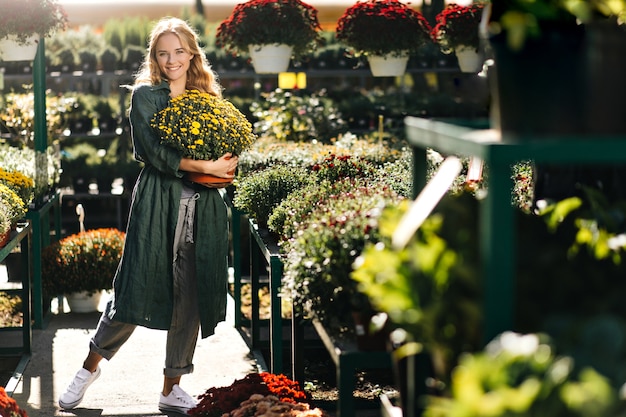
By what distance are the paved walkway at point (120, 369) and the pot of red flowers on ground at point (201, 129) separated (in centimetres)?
110

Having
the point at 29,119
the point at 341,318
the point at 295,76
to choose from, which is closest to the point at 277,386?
the point at 341,318

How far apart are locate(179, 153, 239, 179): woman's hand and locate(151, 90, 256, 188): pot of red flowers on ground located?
0.03 metres

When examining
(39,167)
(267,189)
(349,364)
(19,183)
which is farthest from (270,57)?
(349,364)

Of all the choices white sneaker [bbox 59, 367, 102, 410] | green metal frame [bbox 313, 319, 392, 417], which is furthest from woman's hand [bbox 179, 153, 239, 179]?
green metal frame [bbox 313, 319, 392, 417]

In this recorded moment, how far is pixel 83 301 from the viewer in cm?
677

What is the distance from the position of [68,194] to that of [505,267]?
8814 millimetres

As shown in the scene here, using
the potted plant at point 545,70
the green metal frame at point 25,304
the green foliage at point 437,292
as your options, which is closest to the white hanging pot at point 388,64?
Result: the green metal frame at point 25,304

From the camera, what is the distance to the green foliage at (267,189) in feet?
16.8

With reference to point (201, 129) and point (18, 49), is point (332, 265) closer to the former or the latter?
point (201, 129)

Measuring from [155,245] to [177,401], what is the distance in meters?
0.68

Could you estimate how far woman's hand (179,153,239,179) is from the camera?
14.9 feet

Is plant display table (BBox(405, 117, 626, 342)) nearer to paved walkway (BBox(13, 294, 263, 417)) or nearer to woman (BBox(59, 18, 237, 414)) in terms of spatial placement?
woman (BBox(59, 18, 237, 414))

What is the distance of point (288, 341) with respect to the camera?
5.86 metres

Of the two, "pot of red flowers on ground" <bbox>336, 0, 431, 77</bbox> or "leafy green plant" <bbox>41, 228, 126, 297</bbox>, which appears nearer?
"leafy green plant" <bbox>41, 228, 126, 297</bbox>
